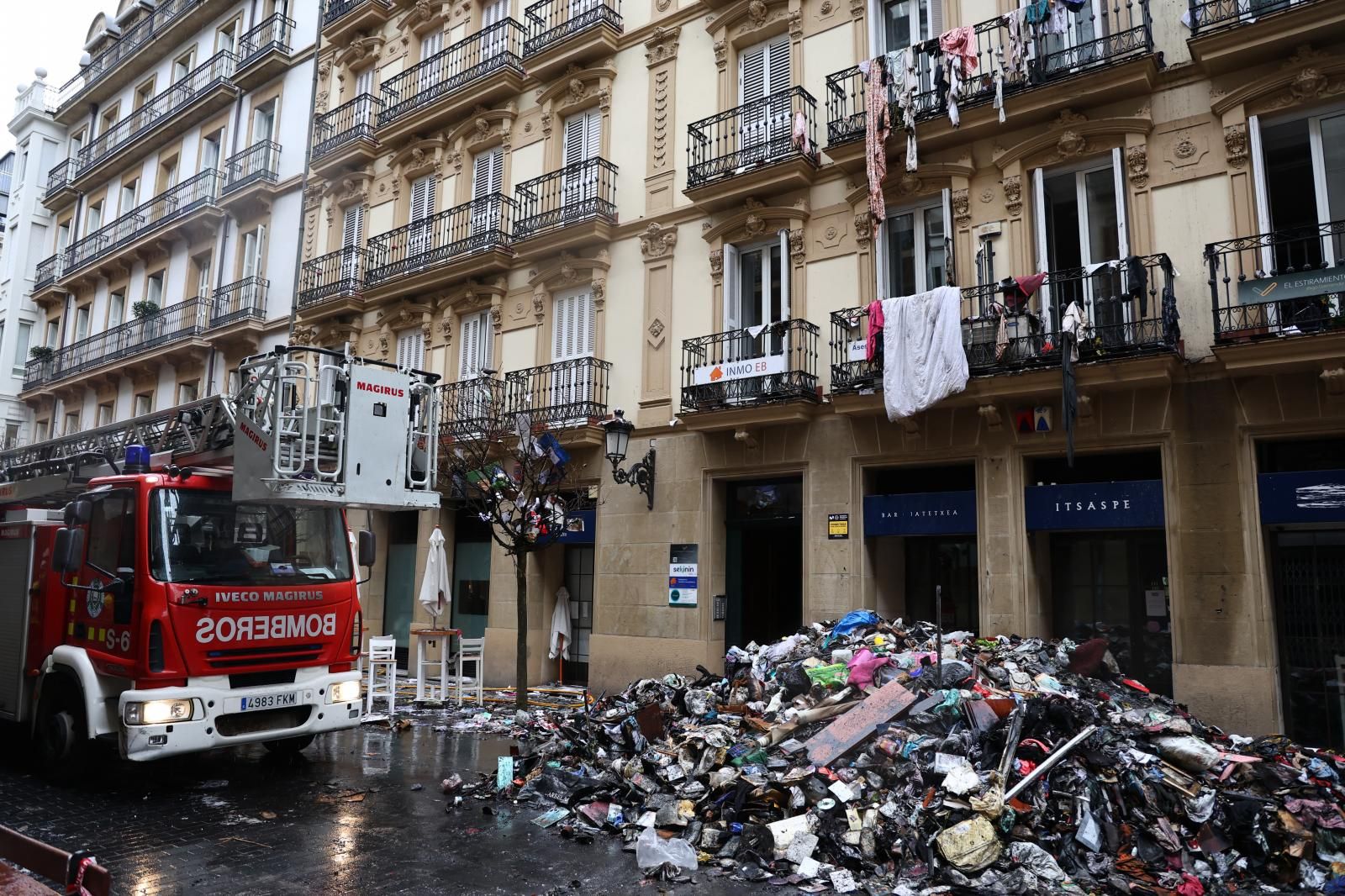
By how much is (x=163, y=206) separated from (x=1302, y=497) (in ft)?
92.0

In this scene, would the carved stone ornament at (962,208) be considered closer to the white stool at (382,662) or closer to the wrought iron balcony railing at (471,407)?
the wrought iron balcony railing at (471,407)

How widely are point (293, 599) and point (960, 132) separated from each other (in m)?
9.53

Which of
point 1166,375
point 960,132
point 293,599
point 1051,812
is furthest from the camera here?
point 960,132

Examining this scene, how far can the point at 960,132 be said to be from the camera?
1143 cm

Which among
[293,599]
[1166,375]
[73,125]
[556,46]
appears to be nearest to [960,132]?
[1166,375]

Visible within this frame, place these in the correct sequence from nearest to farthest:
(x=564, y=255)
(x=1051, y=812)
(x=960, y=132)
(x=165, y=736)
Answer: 1. (x=1051, y=812)
2. (x=165, y=736)
3. (x=960, y=132)
4. (x=564, y=255)

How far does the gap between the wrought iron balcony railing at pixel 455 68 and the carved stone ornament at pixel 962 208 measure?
30.9ft

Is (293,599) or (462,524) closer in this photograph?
(293,599)

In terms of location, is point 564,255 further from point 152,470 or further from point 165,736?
point 165,736

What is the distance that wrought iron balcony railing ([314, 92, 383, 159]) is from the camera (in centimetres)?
2012

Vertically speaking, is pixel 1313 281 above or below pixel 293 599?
above

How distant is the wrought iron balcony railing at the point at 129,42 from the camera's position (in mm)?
26938

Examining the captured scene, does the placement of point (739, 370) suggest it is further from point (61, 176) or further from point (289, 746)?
point (61, 176)

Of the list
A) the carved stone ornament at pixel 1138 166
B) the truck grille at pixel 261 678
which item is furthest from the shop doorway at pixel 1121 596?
the truck grille at pixel 261 678
